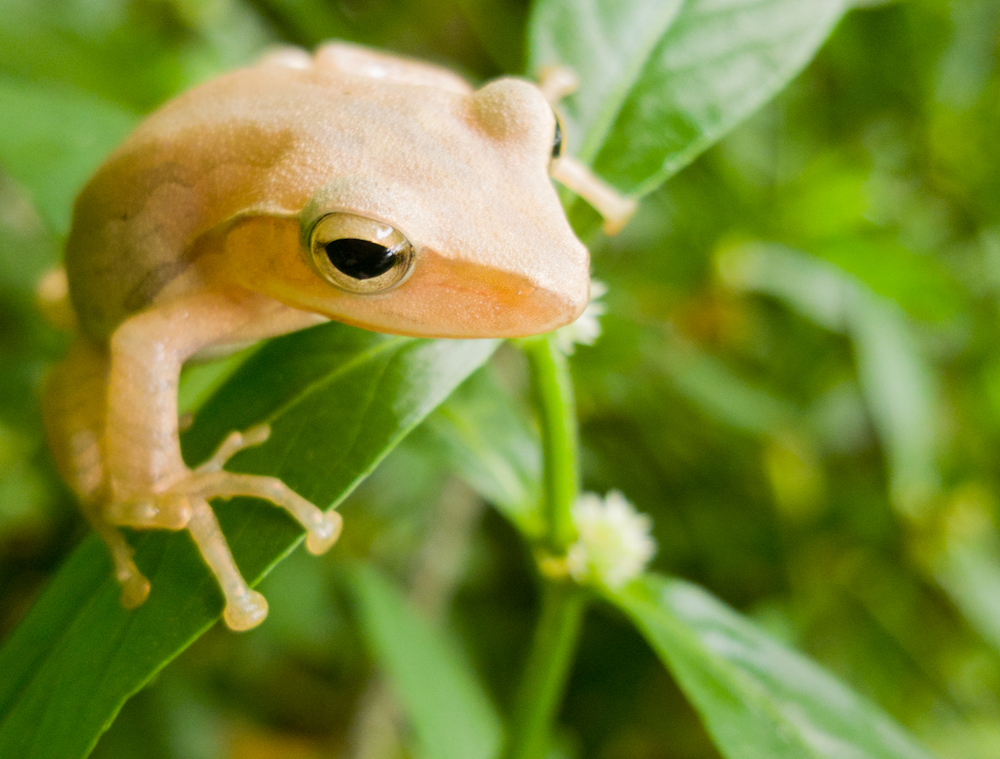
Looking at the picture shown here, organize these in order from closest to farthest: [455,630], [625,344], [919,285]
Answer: [919,285]
[625,344]
[455,630]

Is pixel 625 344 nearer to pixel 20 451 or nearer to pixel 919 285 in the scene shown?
pixel 919 285

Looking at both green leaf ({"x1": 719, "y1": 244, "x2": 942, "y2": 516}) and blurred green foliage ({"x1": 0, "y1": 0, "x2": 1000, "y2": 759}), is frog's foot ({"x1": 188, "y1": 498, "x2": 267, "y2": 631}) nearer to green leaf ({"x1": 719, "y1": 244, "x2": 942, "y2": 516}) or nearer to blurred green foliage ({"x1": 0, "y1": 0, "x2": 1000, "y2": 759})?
blurred green foliage ({"x1": 0, "y1": 0, "x2": 1000, "y2": 759})

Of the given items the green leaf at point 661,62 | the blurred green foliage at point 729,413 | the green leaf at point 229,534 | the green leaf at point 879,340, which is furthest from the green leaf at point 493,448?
the green leaf at point 879,340

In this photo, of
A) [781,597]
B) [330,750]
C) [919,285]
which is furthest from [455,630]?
[919,285]

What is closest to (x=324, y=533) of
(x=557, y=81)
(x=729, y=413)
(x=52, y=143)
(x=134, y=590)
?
(x=134, y=590)

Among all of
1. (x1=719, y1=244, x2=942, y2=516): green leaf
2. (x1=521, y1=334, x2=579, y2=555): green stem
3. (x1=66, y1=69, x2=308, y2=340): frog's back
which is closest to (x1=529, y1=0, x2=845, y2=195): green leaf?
(x1=521, y1=334, x2=579, y2=555): green stem
